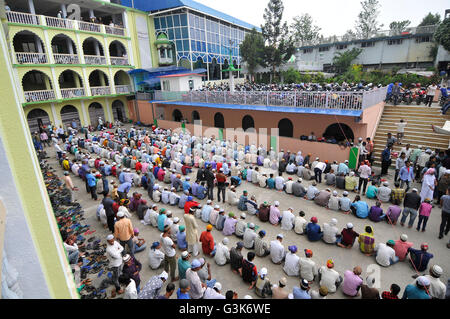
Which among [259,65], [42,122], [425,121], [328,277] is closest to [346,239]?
[328,277]

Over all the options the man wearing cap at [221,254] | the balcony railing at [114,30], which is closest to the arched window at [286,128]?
the man wearing cap at [221,254]

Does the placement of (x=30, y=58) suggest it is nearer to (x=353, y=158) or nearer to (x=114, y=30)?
(x=114, y=30)

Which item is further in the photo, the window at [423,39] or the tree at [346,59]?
the tree at [346,59]

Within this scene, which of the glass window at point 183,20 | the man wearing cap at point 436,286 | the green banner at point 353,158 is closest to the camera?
the man wearing cap at point 436,286

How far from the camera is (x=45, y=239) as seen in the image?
2.80 metres

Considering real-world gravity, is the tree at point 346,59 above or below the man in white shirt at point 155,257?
above

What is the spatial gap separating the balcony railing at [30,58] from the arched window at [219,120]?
1503cm

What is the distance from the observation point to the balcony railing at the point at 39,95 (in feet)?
65.3

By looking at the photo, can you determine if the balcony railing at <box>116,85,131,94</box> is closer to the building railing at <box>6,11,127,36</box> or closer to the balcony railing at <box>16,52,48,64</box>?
the building railing at <box>6,11,127,36</box>

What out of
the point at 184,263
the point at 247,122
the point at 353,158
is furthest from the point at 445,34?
the point at 184,263

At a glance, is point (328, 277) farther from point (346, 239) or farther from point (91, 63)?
point (91, 63)

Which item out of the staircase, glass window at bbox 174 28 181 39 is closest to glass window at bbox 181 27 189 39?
glass window at bbox 174 28 181 39

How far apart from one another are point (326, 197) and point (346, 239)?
2.36 meters

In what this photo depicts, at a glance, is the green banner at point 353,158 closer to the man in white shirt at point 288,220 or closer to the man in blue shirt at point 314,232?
the man in white shirt at point 288,220
